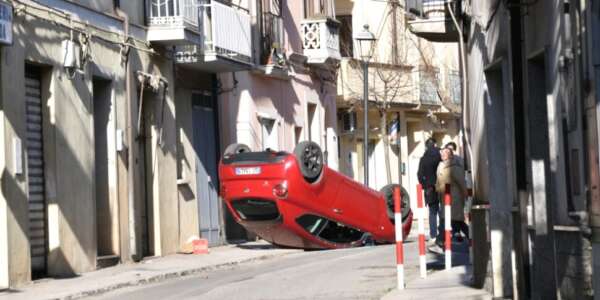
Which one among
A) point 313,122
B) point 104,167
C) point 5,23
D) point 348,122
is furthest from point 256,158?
point 348,122

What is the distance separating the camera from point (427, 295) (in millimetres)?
13773

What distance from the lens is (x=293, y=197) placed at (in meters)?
23.4

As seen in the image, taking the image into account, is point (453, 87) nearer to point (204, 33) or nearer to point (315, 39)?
point (315, 39)

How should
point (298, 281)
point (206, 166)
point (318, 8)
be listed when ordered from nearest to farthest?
point (298, 281)
point (206, 166)
point (318, 8)

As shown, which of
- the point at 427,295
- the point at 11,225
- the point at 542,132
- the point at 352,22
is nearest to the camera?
the point at 542,132

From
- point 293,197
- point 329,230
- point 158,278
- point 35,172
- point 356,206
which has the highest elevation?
point 35,172

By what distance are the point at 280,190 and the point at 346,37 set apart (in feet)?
67.4

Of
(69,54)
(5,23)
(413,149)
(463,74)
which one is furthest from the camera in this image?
(413,149)

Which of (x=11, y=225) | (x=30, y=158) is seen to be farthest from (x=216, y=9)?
(x=11, y=225)

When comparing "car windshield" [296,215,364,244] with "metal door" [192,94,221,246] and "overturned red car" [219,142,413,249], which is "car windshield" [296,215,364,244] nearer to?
"overturned red car" [219,142,413,249]

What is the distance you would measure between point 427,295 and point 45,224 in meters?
8.59

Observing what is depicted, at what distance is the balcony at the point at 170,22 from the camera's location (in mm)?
25500

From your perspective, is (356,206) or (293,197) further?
(356,206)

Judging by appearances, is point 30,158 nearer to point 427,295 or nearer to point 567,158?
point 427,295
